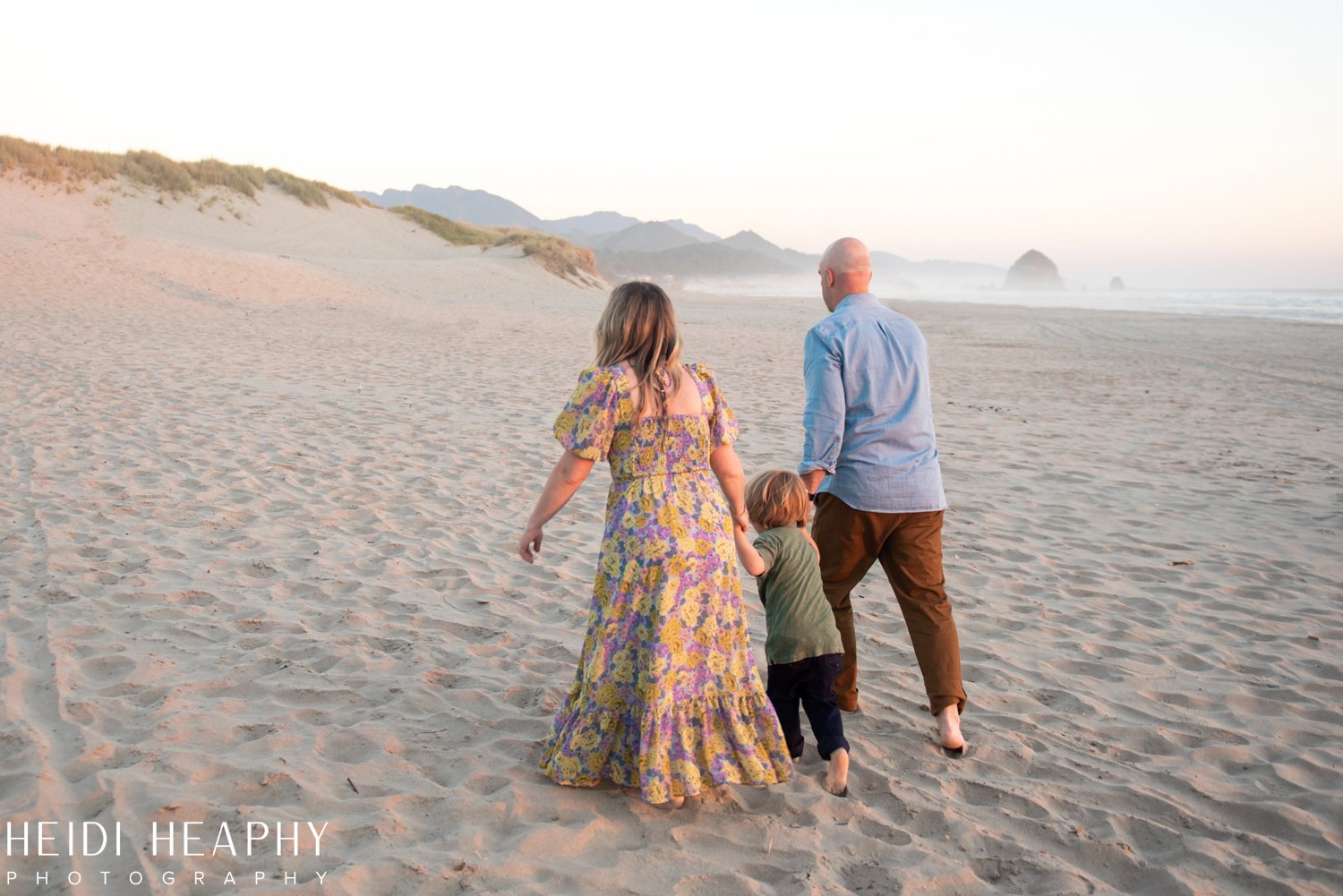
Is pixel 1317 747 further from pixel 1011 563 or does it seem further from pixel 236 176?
pixel 236 176

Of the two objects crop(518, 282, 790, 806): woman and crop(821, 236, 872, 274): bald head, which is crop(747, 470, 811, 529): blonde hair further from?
crop(821, 236, 872, 274): bald head

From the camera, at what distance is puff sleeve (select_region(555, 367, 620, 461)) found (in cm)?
288

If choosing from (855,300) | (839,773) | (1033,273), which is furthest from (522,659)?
(1033,273)

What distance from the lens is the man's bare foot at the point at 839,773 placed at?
3.19 meters

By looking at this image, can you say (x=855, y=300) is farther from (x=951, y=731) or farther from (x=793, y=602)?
(x=951, y=731)

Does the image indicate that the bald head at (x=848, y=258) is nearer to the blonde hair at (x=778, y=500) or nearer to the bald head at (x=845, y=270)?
the bald head at (x=845, y=270)

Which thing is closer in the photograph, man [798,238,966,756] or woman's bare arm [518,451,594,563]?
woman's bare arm [518,451,594,563]

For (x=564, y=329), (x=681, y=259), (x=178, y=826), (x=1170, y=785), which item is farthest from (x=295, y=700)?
(x=681, y=259)

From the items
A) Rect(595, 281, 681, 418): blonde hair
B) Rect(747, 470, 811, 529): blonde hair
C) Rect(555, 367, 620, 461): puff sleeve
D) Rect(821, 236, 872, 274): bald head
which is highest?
Rect(821, 236, 872, 274): bald head

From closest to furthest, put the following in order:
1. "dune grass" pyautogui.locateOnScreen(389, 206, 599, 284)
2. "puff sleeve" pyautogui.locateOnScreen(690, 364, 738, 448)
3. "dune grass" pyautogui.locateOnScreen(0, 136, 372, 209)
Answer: "puff sleeve" pyautogui.locateOnScreen(690, 364, 738, 448) → "dune grass" pyautogui.locateOnScreen(0, 136, 372, 209) → "dune grass" pyautogui.locateOnScreen(389, 206, 599, 284)

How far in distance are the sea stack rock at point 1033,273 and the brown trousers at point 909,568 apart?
518 ft

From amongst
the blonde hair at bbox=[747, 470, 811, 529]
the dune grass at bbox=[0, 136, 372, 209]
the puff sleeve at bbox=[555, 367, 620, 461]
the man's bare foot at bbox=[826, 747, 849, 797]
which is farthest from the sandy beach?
the dune grass at bbox=[0, 136, 372, 209]

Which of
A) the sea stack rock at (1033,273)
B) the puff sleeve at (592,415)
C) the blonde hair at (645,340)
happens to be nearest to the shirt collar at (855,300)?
the blonde hair at (645,340)

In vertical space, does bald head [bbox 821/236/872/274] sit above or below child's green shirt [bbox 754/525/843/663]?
above
